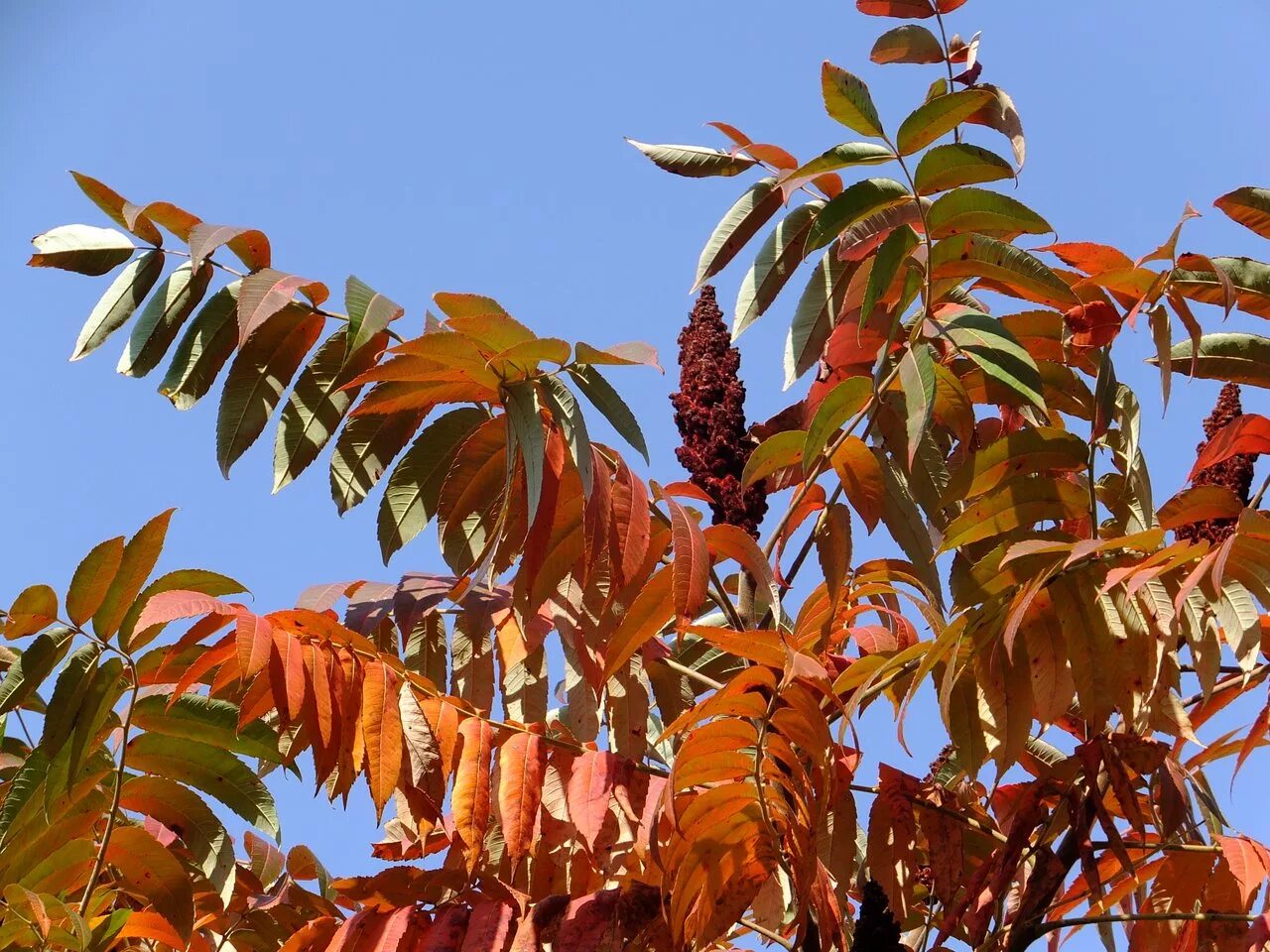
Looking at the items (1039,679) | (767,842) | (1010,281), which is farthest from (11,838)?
(1010,281)

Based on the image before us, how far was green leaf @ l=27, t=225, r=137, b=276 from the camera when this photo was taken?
3.04m

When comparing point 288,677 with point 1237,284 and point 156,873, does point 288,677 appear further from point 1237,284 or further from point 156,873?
point 1237,284

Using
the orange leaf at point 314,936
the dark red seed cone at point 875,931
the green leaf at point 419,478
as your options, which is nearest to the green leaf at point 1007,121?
the green leaf at point 419,478

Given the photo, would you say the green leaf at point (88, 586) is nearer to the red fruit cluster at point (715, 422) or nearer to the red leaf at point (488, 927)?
the red leaf at point (488, 927)

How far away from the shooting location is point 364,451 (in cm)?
288

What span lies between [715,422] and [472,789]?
1.31 meters

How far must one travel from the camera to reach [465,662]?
2.91m

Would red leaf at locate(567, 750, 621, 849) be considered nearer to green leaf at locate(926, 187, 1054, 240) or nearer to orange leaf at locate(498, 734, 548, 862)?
orange leaf at locate(498, 734, 548, 862)

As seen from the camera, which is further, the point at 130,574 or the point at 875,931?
the point at 130,574

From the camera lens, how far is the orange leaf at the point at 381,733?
2.45 m

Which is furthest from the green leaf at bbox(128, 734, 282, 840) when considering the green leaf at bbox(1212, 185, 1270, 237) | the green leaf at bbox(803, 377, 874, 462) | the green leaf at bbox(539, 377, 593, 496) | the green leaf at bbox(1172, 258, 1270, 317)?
the green leaf at bbox(1212, 185, 1270, 237)

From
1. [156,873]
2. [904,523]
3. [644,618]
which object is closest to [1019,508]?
[904,523]

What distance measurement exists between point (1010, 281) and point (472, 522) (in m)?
1.17

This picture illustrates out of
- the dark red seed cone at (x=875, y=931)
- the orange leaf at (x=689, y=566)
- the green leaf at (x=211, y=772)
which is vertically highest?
the orange leaf at (x=689, y=566)
